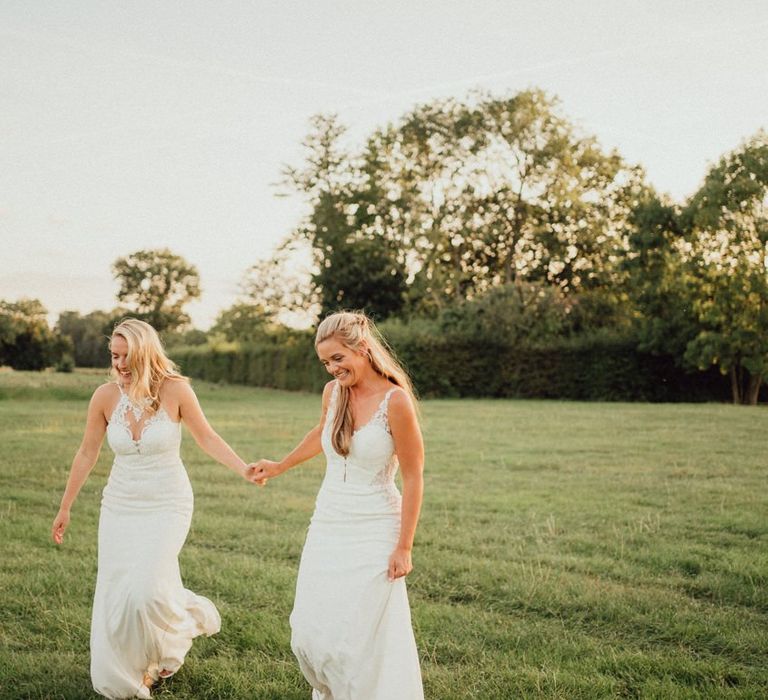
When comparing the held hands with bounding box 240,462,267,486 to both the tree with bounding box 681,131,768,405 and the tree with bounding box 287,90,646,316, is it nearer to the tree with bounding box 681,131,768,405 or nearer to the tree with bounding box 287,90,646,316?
the tree with bounding box 681,131,768,405

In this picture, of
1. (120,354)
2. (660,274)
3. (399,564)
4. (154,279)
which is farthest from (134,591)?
(154,279)

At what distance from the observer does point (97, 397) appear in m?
5.09

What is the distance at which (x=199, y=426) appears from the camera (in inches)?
205

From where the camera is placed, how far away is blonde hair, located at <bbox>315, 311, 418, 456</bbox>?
412cm

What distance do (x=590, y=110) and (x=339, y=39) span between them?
3160cm

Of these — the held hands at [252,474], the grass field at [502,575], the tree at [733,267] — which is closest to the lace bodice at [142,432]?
the held hands at [252,474]

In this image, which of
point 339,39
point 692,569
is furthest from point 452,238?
point 692,569

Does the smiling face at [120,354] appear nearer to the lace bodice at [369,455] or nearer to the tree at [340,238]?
the lace bodice at [369,455]

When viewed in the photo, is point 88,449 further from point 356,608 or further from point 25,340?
point 25,340

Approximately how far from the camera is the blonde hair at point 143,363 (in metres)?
4.92

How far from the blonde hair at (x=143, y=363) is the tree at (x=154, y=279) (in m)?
92.2

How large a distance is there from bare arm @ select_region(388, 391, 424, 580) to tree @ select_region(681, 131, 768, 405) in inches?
1339

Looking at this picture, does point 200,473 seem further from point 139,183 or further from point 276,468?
point 139,183

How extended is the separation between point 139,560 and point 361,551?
1.50 m
